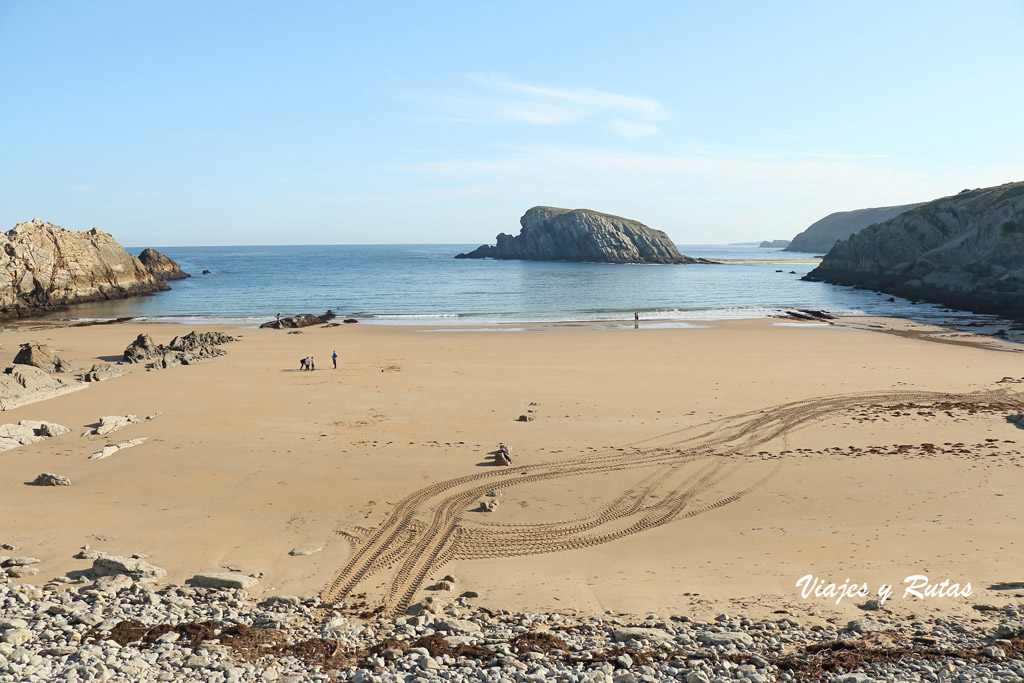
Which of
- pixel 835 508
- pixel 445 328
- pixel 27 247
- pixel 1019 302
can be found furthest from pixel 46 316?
pixel 1019 302

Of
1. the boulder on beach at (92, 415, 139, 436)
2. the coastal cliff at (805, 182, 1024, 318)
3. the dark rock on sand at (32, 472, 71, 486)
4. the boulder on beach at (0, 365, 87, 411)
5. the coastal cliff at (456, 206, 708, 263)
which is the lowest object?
the dark rock on sand at (32, 472, 71, 486)

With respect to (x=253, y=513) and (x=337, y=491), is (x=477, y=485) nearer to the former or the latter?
(x=337, y=491)

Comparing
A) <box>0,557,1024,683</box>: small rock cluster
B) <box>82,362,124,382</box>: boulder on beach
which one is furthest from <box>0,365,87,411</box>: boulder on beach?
<box>0,557,1024,683</box>: small rock cluster

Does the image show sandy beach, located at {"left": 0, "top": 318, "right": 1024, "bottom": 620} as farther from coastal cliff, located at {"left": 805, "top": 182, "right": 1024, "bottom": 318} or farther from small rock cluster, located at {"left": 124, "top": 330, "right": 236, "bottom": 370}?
coastal cliff, located at {"left": 805, "top": 182, "right": 1024, "bottom": 318}

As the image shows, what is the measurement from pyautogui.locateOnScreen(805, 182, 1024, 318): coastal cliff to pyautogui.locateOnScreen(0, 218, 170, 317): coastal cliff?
78.2 metres

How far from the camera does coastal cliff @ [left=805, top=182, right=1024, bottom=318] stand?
51250mm

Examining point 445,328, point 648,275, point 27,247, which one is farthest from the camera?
point 648,275

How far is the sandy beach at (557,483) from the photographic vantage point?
32.9 ft

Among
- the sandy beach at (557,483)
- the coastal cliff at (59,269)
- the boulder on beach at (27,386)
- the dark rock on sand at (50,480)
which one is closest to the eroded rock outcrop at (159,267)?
the coastal cliff at (59,269)

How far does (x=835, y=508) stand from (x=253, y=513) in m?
11.4

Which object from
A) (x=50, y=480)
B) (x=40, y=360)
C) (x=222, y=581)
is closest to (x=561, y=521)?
(x=222, y=581)

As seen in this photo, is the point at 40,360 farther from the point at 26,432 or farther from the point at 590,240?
the point at 590,240

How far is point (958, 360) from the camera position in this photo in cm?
2859

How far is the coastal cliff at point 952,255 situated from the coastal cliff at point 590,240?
59.2 m
